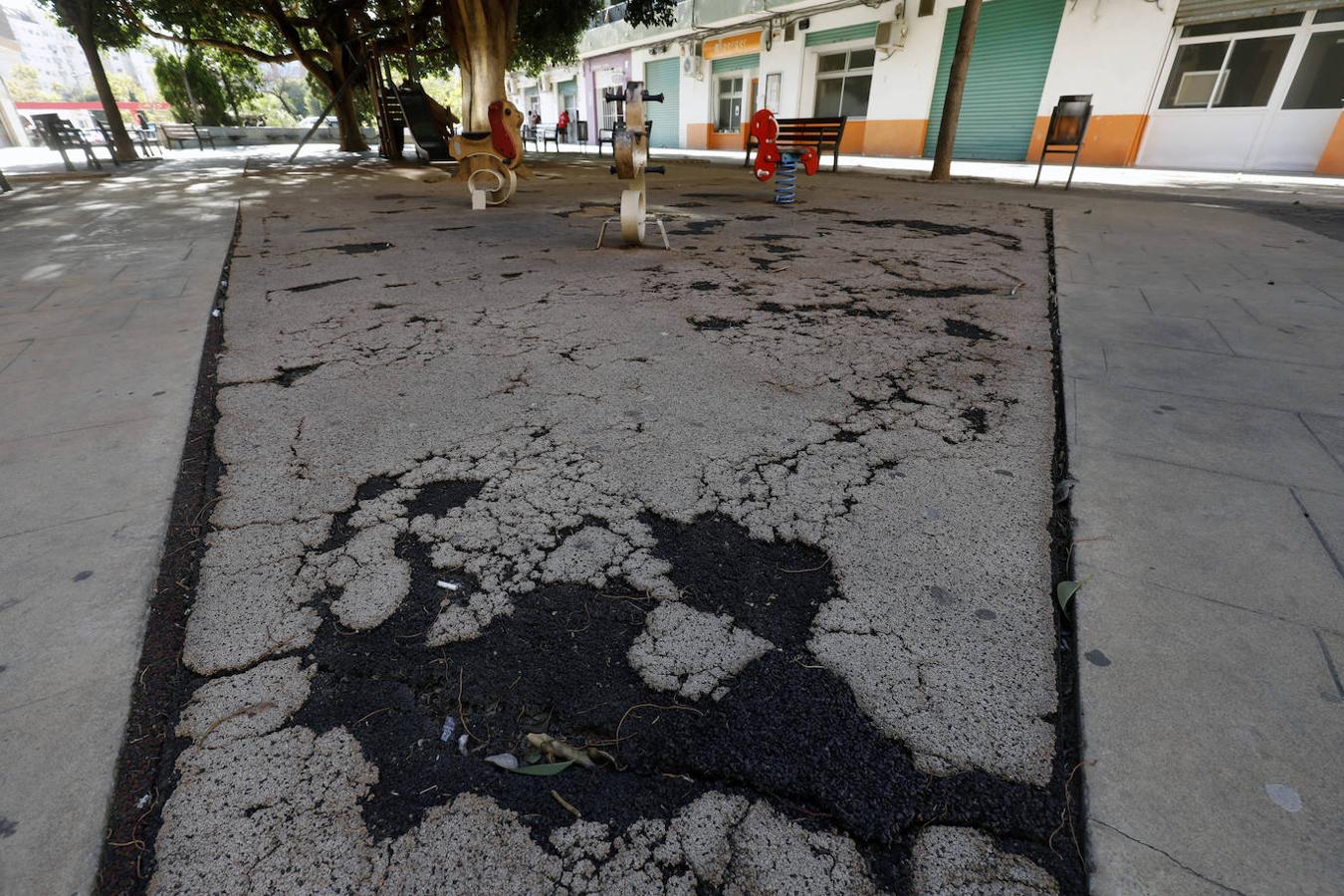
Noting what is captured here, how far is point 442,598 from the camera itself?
1.54 metres

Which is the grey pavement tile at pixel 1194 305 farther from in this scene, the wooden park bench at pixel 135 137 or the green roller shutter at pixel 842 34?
the wooden park bench at pixel 135 137

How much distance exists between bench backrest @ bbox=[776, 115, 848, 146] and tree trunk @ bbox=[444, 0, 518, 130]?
5148 millimetres

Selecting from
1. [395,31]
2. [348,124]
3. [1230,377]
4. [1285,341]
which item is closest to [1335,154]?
[1285,341]

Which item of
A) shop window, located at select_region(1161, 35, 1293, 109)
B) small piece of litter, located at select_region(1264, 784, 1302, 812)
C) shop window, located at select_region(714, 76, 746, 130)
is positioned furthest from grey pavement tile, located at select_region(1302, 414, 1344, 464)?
shop window, located at select_region(714, 76, 746, 130)

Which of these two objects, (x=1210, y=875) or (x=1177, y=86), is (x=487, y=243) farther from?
(x=1177, y=86)

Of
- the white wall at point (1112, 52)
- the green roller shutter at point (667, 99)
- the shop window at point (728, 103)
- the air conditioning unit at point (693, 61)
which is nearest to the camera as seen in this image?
the white wall at point (1112, 52)

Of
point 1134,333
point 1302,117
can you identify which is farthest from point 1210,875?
point 1302,117

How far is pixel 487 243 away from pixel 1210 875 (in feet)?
19.4

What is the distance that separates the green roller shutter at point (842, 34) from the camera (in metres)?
16.2

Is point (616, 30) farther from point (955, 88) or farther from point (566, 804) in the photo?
point (566, 804)

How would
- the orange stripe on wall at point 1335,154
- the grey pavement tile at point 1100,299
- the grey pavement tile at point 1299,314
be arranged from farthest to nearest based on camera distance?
the orange stripe on wall at point 1335,154
the grey pavement tile at point 1100,299
the grey pavement tile at point 1299,314

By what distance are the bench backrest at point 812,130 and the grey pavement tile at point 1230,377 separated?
29.5 ft

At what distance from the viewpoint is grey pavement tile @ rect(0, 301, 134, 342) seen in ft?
11.0

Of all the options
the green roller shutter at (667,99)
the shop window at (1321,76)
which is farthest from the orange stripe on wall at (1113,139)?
the green roller shutter at (667,99)
